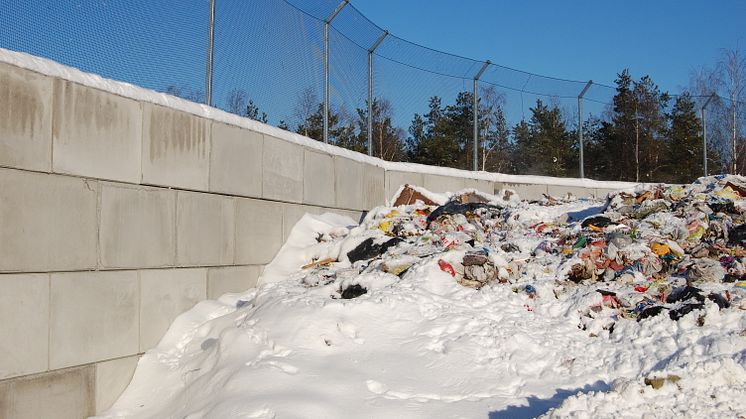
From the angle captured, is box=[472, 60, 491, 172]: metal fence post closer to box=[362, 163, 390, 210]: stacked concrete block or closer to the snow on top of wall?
the snow on top of wall

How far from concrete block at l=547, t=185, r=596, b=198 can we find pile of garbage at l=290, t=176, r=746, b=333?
132 inches

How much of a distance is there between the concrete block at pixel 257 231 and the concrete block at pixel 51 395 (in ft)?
7.41

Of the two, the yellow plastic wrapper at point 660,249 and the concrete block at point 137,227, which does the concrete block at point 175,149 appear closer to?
the concrete block at point 137,227

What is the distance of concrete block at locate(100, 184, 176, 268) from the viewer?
546 centimetres

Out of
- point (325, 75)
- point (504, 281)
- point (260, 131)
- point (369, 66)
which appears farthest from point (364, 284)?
point (369, 66)

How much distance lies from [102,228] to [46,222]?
518mm

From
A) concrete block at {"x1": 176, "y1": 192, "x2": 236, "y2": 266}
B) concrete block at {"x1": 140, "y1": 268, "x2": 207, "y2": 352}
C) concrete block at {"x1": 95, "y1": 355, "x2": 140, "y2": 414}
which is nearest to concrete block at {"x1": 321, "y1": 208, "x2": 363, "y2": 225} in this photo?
concrete block at {"x1": 176, "y1": 192, "x2": 236, "y2": 266}

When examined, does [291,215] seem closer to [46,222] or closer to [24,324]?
[46,222]

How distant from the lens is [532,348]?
5.71m

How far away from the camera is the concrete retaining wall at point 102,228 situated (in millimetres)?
4742

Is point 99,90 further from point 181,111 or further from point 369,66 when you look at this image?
point 369,66

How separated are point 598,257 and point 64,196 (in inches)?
216

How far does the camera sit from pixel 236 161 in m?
7.06

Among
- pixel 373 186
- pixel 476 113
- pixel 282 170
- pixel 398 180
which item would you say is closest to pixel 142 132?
pixel 282 170
